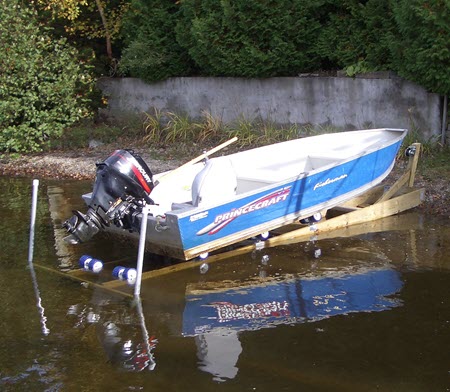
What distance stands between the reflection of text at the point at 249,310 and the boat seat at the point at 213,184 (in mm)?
1289

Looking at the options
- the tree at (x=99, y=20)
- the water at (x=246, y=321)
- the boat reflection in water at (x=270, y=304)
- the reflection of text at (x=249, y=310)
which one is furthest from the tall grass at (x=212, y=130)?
the reflection of text at (x=249, y=310)

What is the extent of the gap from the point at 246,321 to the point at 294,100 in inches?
333

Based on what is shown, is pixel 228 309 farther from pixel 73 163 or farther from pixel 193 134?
pixel 193 134

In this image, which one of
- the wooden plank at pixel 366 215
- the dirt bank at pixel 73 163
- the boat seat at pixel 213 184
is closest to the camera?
the boat seat at pixel 213 184

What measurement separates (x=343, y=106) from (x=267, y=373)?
8924 millimetres

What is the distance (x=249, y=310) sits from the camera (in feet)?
24.6

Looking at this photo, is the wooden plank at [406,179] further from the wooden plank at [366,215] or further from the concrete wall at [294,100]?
the concrete wall at [294,100]

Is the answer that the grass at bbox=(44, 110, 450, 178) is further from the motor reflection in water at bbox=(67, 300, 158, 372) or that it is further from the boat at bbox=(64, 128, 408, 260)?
the motor reflection in water at bbox=(67, 300, 158, 372)

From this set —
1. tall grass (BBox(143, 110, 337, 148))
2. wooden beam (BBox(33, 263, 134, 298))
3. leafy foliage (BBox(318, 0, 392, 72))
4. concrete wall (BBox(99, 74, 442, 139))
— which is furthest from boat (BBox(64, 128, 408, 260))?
tall grass (BBox(143, 110, 337, 148))

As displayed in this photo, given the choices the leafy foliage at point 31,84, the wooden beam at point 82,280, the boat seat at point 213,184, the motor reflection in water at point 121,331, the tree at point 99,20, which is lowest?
the motor reflection in water at point 121,331

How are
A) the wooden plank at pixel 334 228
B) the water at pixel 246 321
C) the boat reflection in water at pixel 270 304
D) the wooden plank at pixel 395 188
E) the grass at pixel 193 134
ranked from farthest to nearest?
the grass at pixel 193 134 < the wooden plank at pixel 395 188 < the wooden plank at pixel 334 228 < the boat reflection in water at pixel 270 304 < the water at pixel 246 321

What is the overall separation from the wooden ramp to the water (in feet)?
0.47

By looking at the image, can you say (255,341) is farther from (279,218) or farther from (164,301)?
(279,218)

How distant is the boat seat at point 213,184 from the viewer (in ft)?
28.1
